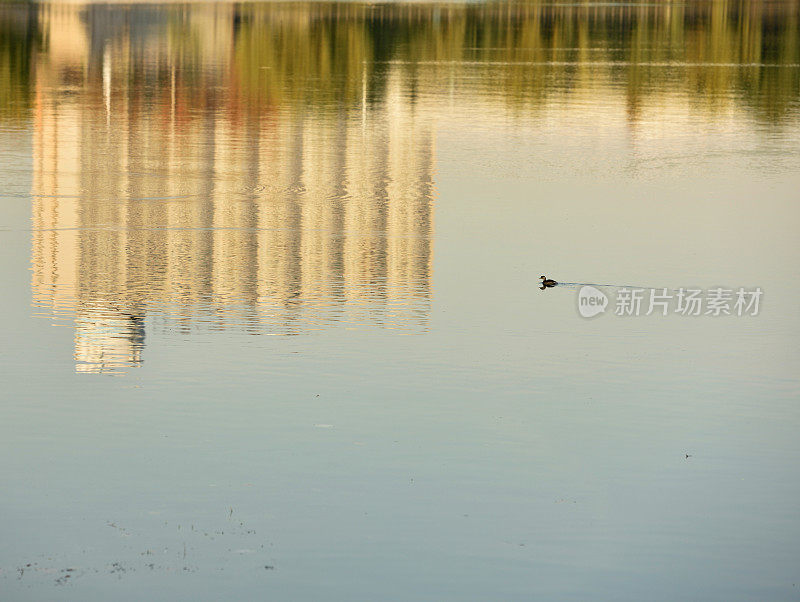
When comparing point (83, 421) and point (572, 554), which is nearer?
point (572, 554)

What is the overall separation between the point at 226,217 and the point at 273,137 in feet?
36.7

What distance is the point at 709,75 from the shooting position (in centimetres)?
5822

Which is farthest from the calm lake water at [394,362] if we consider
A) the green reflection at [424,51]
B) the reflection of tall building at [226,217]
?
the green reflection at [424,51]

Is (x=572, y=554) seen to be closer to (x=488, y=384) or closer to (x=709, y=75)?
(x=488, y=384)

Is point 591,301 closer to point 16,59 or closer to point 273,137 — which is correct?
point 273,137

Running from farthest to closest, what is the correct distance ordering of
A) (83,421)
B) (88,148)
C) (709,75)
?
(709,75) → (88,148) → (83,421)

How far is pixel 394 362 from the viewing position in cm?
1700

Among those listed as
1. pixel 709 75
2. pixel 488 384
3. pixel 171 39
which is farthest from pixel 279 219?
pixel 171 39

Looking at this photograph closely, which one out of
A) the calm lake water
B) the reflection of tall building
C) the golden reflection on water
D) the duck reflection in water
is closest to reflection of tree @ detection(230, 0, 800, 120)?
the golden reflection on water

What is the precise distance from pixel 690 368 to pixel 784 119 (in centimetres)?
2616

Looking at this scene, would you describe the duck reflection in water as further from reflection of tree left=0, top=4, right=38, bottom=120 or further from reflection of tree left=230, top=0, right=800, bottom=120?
reflection of tree left=0, top=4, right=38, bottom=120

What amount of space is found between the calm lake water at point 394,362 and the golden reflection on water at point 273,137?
128 mm

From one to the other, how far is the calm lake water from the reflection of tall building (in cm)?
10

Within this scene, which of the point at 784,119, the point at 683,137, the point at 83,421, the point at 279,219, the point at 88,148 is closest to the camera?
the point at 83,421
